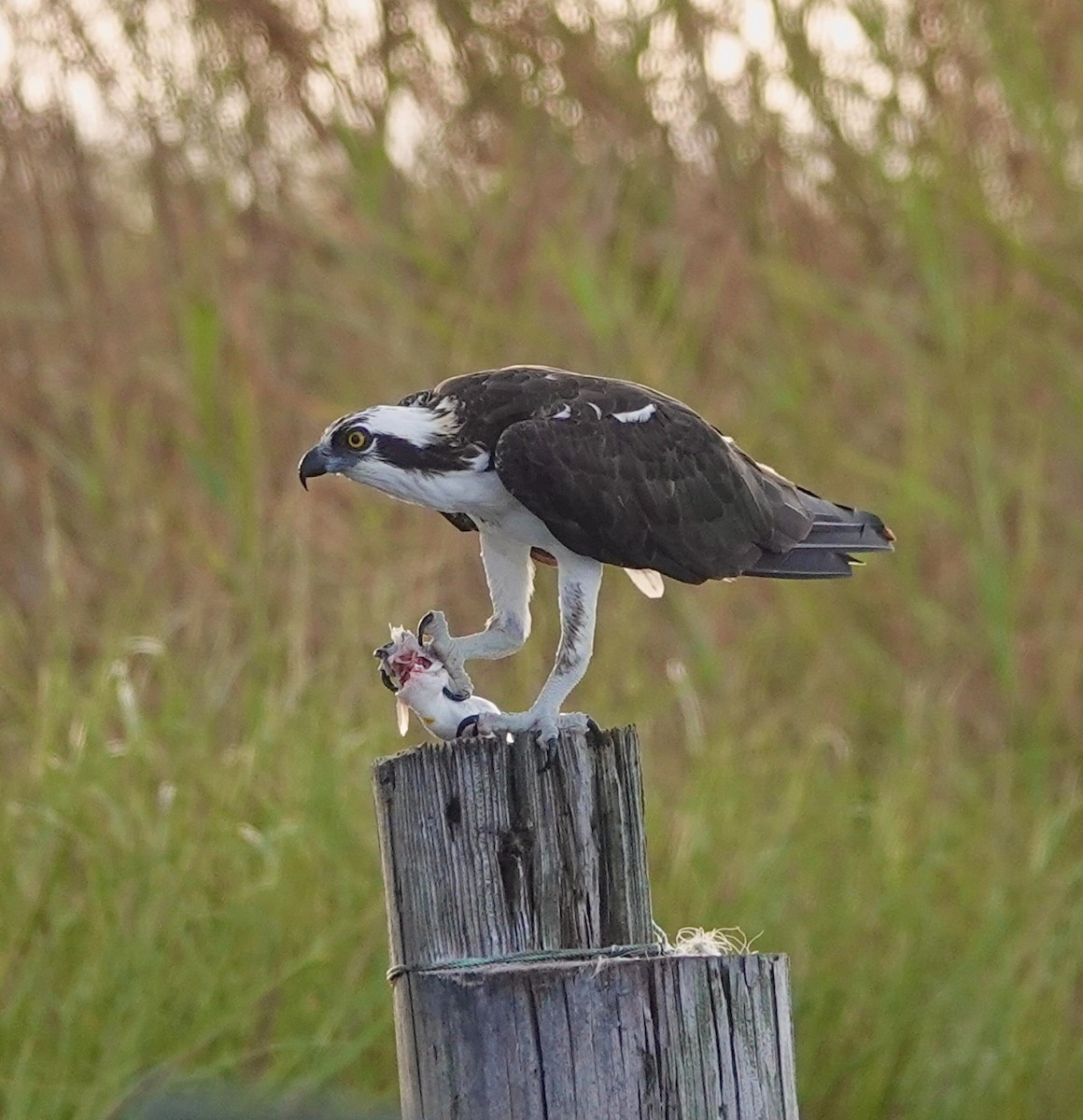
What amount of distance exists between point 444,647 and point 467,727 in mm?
228

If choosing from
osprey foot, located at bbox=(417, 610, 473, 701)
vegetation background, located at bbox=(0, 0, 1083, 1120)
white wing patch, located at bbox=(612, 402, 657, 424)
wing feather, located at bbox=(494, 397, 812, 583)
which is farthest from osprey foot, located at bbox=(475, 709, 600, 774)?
vegetation background, located at bbox=(0, 0, 1083, 1120)

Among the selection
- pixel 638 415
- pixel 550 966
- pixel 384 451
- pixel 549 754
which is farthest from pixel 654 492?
pixel 550 966

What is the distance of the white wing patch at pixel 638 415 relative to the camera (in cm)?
369

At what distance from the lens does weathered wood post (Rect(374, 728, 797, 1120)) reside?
2.74 metres

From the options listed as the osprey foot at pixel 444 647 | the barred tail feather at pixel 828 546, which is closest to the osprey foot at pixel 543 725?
the osprey foot at pixel 444 647

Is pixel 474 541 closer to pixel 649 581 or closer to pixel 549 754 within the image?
pixel 649 581

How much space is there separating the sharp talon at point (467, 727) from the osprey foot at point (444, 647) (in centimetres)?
9

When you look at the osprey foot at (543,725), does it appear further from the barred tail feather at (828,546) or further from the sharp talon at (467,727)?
the barred tail feather at (828,546)

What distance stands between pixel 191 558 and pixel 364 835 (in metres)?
1.50

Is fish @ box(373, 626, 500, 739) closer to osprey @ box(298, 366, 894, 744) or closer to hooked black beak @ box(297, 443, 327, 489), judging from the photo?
osprey @ box(298, 366, 894, 744)

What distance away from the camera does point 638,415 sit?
3.74 m

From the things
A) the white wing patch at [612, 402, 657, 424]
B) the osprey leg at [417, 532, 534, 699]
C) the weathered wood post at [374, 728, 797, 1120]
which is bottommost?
the weathered wood post at [374, 728, 797, 1120]

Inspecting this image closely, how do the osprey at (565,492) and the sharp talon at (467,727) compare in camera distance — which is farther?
the osprey at (565,492)

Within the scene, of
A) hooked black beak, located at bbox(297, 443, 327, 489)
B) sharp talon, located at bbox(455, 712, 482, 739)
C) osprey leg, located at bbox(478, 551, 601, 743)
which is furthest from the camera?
hooked black beak, located at bbox(297, 443, 327, 489)
